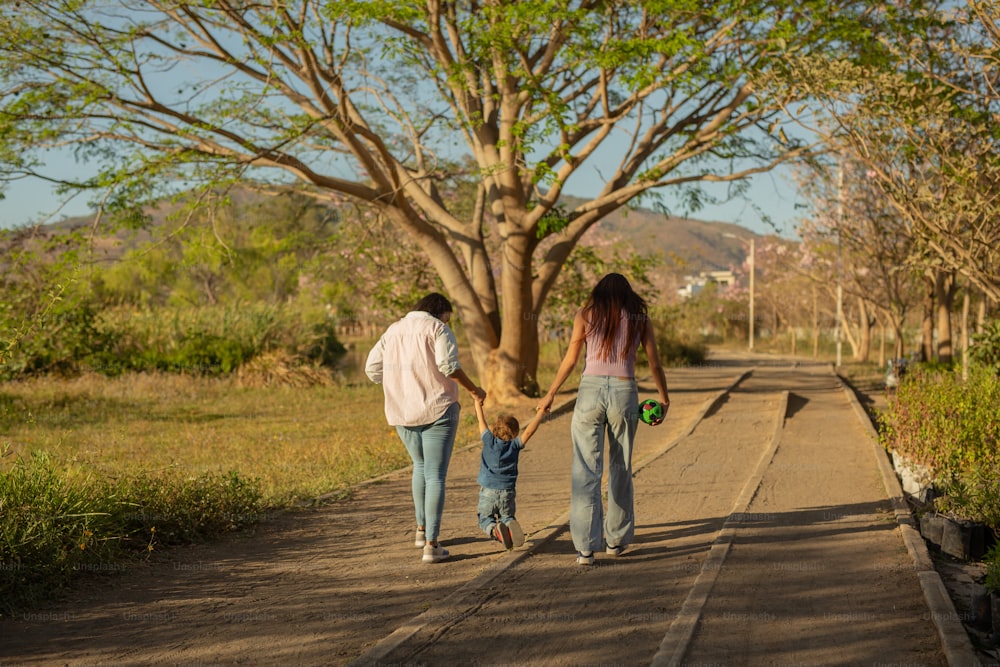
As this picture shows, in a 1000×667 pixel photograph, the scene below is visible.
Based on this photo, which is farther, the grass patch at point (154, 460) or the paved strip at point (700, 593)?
the grass patch at point (154, 460)

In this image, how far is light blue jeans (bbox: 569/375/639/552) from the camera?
652 centimetres

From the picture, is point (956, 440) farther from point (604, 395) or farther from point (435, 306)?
point (435, 306)

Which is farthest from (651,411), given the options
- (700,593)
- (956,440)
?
(956,440)

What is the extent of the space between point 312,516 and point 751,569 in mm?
3821

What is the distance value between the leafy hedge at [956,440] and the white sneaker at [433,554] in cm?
422

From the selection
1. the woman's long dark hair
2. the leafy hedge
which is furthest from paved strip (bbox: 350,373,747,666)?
the leafy hedge

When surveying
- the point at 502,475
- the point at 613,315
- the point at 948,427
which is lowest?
the point at 502,475

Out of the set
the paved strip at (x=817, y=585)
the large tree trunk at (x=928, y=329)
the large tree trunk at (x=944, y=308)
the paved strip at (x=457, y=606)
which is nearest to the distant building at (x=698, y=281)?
the large tree trunk at (x=928, y=329)

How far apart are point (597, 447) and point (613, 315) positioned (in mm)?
918

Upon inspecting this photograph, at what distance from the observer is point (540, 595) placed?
19.0 feet

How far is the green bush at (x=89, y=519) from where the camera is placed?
5840 mm

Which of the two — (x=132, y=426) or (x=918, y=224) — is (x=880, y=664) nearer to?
(x=918, y=224)

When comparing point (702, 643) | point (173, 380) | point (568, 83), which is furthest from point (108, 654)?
point (173, 380)

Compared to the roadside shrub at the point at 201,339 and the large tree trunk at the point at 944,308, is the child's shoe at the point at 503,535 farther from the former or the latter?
the roadside shrub at the point at 201,339
